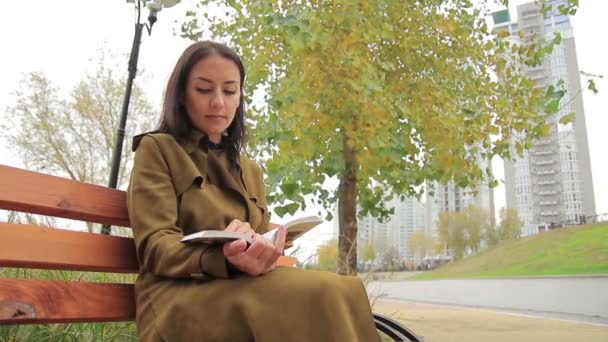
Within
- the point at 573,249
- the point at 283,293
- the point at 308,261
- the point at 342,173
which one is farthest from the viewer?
the point at 573,249

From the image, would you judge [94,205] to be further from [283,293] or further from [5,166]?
[283,293]

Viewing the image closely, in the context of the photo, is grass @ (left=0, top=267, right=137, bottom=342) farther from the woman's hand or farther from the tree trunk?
the tree trunk

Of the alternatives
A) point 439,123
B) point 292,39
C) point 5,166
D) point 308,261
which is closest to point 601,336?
point 439,123

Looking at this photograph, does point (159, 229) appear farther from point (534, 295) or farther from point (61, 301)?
point (534, 295)

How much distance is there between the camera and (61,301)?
48.1 inches

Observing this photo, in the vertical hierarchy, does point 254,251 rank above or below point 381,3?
below

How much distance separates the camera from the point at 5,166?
1.15m

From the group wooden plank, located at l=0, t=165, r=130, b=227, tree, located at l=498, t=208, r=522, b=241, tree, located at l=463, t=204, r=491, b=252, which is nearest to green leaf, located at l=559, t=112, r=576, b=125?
wooden plank, located at l=0, t=165, r=130, b=227

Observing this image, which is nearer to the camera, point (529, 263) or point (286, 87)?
point (286, 87)

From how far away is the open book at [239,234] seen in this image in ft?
3.32

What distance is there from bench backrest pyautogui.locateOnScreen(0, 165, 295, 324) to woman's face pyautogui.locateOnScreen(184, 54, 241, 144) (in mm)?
334

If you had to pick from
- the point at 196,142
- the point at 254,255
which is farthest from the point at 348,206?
the point at 254,255

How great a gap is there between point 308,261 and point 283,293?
2.84 meters

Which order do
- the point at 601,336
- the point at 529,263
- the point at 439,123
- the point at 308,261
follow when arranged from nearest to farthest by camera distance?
the point at 308,261
the point at 439,123
the point at 601,336
the point at 529,263
